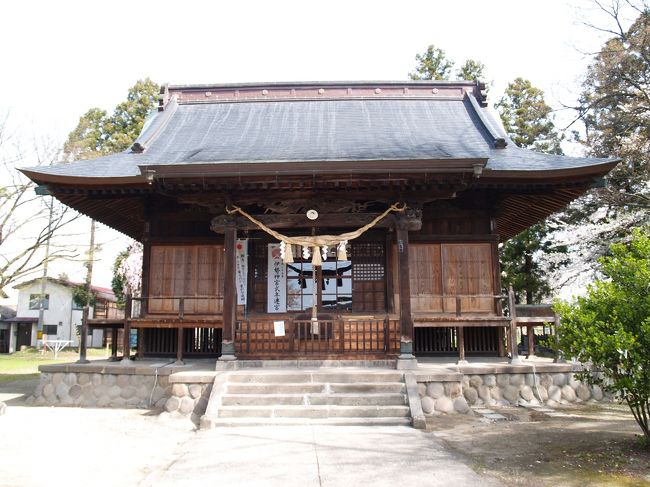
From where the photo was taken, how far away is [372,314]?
485 inches

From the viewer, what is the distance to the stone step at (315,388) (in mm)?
9188

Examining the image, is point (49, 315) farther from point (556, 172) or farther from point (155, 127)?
point (556, 172)

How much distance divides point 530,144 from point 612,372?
2391 cm

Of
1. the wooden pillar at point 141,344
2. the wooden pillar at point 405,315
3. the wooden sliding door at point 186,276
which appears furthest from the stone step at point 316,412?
the wooden pillar at point 141,344

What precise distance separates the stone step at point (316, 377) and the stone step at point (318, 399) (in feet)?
1.65

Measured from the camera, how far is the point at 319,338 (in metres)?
11.4

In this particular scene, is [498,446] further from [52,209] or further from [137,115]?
[137,115]

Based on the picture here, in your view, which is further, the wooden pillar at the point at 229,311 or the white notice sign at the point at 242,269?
the white notice sign at the point at 242,269

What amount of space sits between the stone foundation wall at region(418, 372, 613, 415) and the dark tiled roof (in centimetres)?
443

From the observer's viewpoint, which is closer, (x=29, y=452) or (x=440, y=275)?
(x=29, y=452)

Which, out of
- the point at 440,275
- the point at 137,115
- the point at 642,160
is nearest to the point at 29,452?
the point at 440,275

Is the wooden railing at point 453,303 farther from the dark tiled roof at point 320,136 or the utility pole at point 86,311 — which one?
the utility pole at point 86,311

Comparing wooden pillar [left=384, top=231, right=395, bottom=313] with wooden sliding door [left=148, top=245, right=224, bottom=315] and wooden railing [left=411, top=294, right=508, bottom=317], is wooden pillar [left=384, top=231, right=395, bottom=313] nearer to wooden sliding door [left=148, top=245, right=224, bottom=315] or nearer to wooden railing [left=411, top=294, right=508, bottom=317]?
wooden railing [left=411, top=294, right=508, bottom=317]

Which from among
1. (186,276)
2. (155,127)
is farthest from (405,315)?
(155,127)
